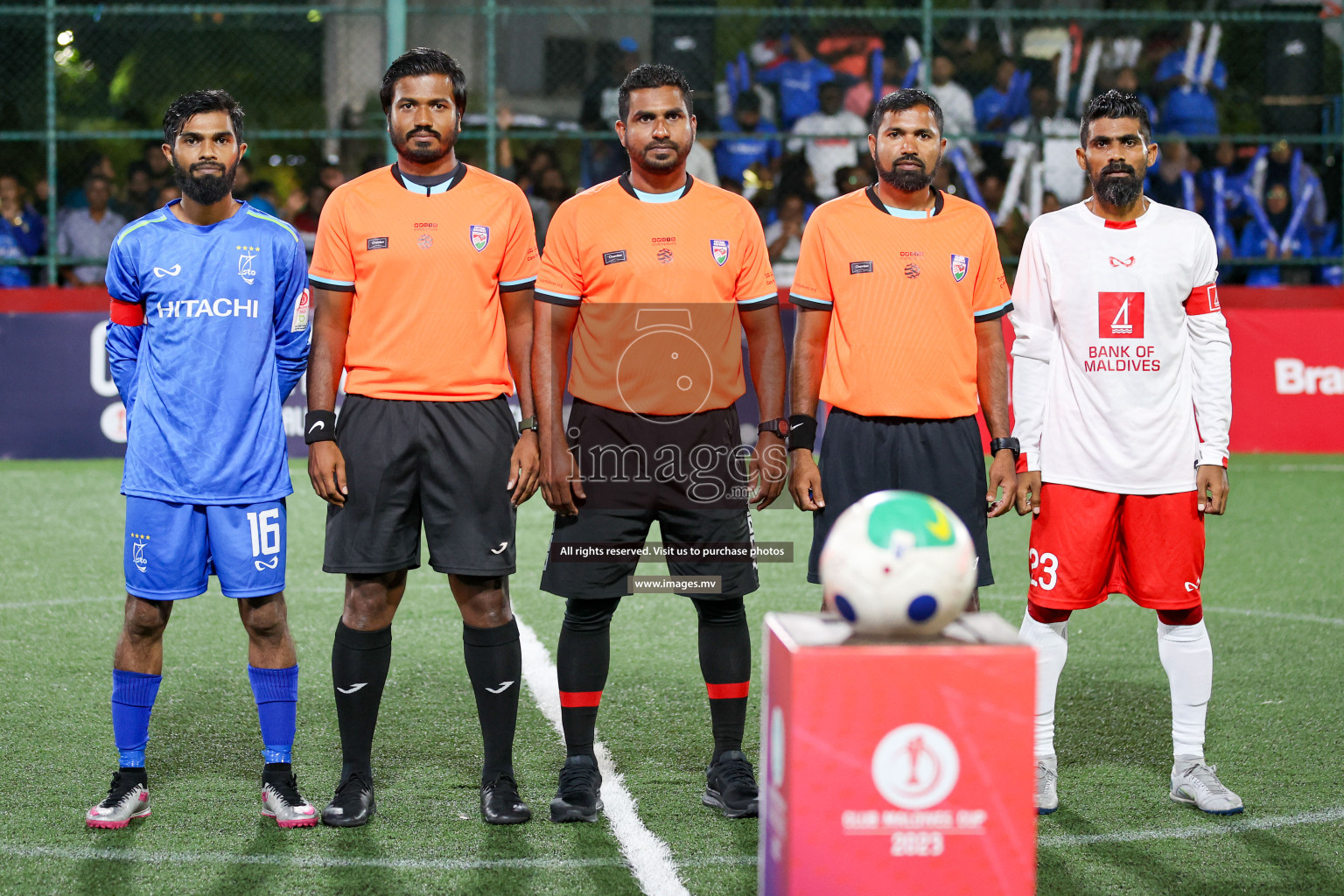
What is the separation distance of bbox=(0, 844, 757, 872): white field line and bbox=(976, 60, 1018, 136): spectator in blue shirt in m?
12.7

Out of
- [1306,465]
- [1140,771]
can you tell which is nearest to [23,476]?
[1140,771]

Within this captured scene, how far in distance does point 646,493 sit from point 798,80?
11972 mm

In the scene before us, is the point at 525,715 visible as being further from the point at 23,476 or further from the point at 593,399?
the point at 23,476

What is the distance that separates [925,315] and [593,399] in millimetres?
1046

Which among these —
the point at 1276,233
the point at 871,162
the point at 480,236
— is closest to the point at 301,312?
the point at 480,236

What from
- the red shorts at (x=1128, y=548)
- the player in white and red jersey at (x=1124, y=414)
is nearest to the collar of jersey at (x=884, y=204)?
the player in white and red jersey at (x=1124, y=414)

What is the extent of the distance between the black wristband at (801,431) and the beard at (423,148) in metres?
1.32

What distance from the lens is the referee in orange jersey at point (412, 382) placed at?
4.18 meters

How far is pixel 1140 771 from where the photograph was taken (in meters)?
4.78

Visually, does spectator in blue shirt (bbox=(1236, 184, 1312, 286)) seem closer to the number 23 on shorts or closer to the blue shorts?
the number 23 on shorts

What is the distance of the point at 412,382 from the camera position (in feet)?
13.7

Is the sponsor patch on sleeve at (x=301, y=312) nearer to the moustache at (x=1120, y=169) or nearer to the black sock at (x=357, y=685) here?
the black sock at (x=357, y=685)

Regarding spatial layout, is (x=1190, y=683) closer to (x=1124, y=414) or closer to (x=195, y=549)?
(x=1124, y=414)

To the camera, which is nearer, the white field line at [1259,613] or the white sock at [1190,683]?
the white sock at [1190,683]
